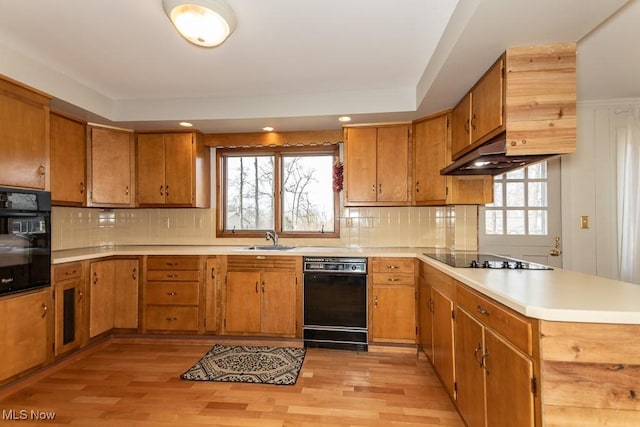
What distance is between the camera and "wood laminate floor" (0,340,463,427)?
6.42 ft

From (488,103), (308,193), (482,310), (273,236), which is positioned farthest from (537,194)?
(273,236)

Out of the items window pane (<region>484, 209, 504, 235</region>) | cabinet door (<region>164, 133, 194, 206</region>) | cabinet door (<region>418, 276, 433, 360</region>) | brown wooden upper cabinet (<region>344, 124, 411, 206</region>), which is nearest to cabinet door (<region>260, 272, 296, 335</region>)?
brown wooden upper cabinet (<region>344, 124, 411, 206</region>)

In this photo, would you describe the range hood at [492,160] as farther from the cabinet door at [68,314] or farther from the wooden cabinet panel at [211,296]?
the cabinet door at [68,314]

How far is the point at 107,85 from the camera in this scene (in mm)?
2814

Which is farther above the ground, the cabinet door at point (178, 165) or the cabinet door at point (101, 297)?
the cabinet door at point (178, 165)

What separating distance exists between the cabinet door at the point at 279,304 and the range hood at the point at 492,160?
5.85 feet

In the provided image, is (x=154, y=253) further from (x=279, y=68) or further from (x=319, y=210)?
(x=279, y=68)

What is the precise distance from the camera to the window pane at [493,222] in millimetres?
3135

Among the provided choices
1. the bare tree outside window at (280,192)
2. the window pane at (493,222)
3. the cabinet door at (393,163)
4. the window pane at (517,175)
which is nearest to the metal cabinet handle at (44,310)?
the bare tree outside window at (280,192)

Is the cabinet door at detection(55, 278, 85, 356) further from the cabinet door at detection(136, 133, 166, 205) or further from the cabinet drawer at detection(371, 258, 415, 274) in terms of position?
the cabinet drawer at detection(371, 258, 415, 274)

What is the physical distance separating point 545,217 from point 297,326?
2629 millimetres

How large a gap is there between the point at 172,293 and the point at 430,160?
2888 millimetres

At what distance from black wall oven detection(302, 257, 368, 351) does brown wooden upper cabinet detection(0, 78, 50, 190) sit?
2288mm

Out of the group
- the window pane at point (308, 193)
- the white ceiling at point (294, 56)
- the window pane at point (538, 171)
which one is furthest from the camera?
the window pane at point (308, 193)
